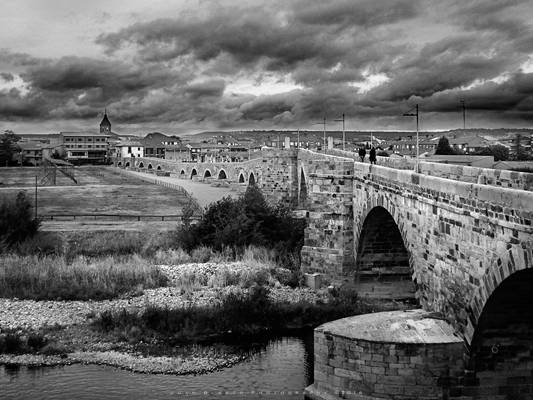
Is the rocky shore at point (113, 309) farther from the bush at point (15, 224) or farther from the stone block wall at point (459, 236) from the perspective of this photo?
the bush at point (15, 224)

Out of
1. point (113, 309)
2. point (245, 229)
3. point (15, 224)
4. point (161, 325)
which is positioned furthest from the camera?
point (15, 224)

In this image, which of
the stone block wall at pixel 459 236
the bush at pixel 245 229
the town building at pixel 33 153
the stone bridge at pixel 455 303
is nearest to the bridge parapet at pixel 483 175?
the stone bridge at pixel 455 303

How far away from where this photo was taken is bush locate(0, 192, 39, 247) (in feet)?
117

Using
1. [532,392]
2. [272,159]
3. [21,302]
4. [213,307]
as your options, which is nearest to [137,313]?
[213,307]

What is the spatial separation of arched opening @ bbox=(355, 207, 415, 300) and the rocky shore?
2.03 meters

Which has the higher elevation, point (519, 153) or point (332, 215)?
point (519, 153)

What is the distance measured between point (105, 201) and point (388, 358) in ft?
163

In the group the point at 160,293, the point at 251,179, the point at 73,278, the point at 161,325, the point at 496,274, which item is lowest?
the point at 161,325

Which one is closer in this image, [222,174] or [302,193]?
[302,193]

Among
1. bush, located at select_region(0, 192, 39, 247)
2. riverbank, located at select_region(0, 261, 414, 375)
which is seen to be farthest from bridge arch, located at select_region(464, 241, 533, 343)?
bush, located at select_region(0, 192, 39, 247)

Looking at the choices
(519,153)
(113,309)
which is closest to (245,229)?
(113,309)

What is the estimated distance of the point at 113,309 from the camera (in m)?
24.7

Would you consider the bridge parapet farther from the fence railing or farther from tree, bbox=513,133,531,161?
tree, bbox=513,133,531,161

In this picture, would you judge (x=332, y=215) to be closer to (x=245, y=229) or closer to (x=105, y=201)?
(x=245, y=229)
